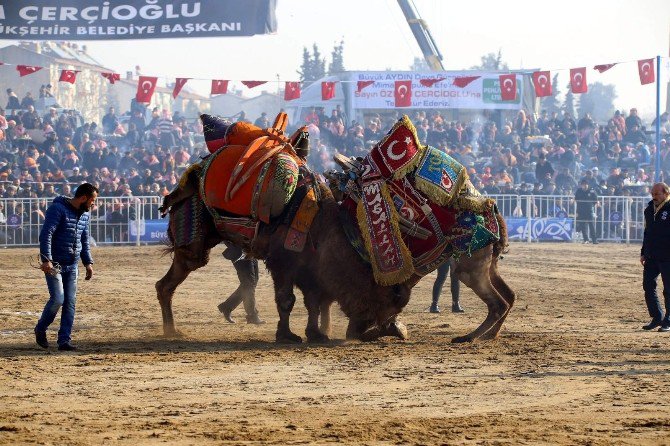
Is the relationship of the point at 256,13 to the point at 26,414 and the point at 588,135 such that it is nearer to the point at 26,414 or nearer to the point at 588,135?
the point at 588,135

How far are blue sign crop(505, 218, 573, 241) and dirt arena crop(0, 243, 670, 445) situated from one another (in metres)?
13.4

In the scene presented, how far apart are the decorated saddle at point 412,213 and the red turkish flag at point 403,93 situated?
25.5 metres

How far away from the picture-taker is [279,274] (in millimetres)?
11289

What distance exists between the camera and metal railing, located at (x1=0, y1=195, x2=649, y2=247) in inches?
1057

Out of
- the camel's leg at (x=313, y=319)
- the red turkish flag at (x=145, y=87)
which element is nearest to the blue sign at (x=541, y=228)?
the red turkish flag at (x=145, y=87)

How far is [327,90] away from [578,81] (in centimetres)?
835

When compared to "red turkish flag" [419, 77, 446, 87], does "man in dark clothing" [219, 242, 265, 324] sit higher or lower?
lower

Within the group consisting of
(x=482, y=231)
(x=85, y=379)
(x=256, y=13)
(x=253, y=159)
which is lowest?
(x=85, y=379)

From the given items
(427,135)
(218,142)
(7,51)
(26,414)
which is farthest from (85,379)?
(7,51)

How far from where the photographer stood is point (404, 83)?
36375 mm

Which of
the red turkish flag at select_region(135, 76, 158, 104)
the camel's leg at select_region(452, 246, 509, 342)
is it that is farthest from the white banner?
the camel's leg at select_region(452, 246, 509, 342)

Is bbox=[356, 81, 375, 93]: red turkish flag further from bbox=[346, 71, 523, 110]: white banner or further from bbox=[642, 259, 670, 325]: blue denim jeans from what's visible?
bbox=[642, 259, 670, 325]: blue denim jeans

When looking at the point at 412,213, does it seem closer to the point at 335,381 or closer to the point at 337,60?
the point at 335,381

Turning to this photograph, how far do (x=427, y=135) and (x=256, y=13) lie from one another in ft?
23.2
